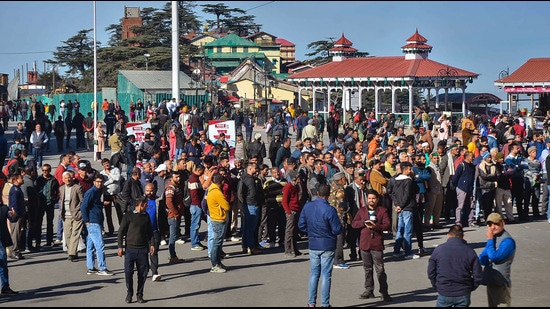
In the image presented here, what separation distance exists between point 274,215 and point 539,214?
7.67 metres

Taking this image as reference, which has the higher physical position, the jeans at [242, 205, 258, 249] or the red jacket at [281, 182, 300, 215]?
the red jacket at [281, 182, 300, 215]

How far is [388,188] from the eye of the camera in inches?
695

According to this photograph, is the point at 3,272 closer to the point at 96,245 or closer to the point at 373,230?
the point at 96,245

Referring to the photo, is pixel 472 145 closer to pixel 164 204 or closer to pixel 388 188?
pixel 388 188

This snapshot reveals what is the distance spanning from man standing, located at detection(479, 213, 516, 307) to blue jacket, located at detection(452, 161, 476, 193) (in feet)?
28.9

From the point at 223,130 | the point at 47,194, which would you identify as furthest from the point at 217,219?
the point at 223,130

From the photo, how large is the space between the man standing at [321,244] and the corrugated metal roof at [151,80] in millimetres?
49302

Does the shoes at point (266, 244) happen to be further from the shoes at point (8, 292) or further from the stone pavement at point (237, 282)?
the shoes at point (8, 292)

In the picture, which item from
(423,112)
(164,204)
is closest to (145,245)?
(164,204)

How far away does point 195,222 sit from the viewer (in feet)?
58.4

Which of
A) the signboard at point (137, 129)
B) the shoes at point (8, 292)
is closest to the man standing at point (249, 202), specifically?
the shoes at point (8, 292)

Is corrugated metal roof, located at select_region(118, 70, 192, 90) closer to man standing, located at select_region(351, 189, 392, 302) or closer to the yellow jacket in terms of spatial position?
the yellow jacket

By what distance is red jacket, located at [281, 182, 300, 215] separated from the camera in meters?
17.5

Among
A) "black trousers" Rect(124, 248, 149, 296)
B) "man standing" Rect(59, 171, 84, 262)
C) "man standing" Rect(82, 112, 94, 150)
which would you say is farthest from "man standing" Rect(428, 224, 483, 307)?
"man standing" Rect(82, 112, 94, 150)
